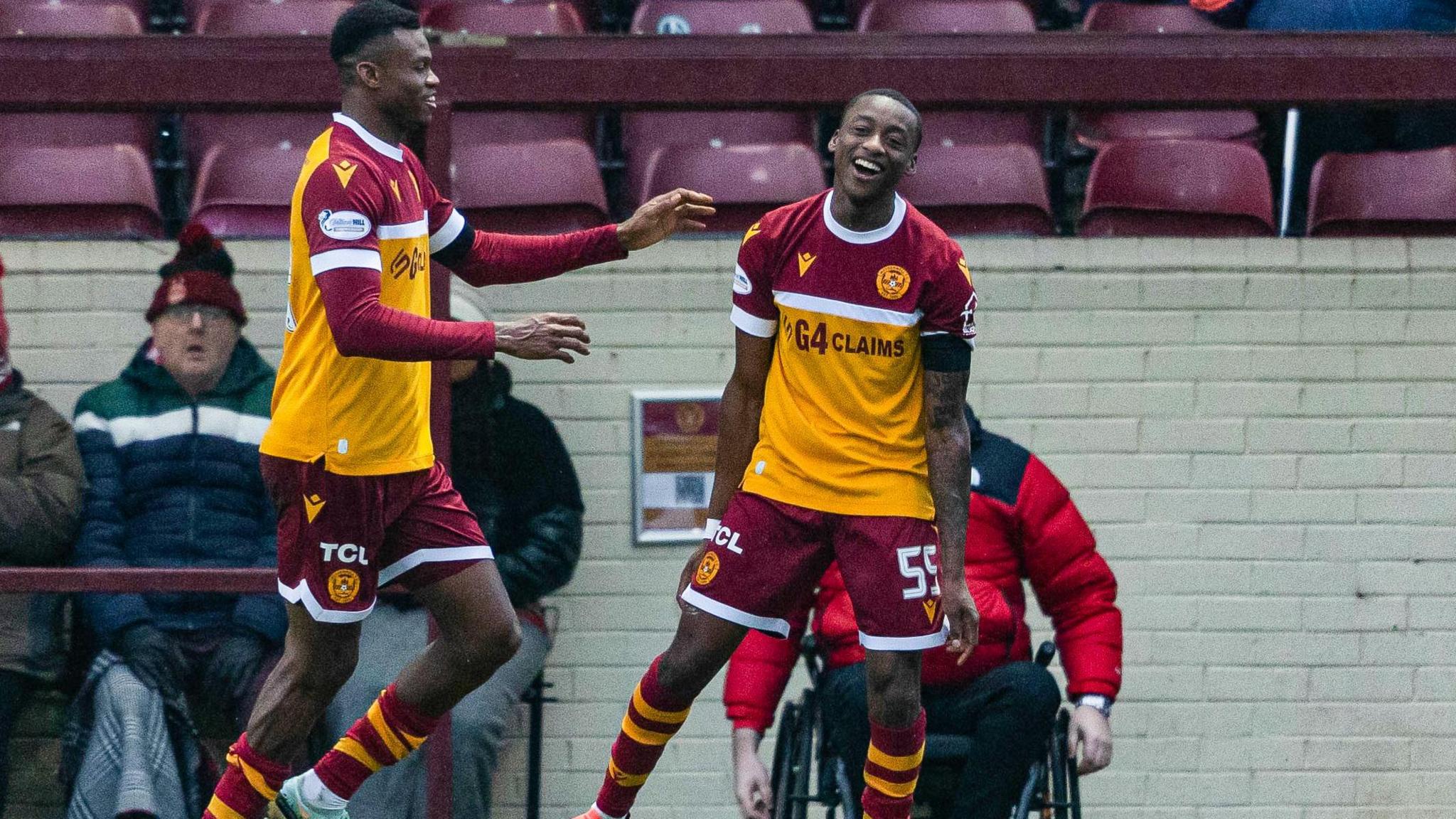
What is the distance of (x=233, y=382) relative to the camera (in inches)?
214

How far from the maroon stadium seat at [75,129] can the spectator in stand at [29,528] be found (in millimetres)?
1437

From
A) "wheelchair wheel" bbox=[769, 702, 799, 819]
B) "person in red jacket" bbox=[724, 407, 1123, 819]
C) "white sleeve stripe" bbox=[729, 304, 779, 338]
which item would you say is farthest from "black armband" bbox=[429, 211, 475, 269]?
"wheelchair wheel" bbox=[769, 702, 799, 819]

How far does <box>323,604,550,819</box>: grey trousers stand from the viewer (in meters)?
5.10

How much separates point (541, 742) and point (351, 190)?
95.3 inches

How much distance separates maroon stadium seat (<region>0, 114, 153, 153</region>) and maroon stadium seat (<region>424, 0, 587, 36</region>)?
3.43ft

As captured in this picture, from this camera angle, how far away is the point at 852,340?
4.14 metres

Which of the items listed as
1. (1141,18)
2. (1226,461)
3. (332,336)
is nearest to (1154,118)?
(1141,18)

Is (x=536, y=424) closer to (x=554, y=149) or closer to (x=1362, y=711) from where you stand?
(x=554, y=149)

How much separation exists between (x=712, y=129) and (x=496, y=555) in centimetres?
202

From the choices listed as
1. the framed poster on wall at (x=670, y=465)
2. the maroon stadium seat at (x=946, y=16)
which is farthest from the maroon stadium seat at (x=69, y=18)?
the maroon stadium seat at (x=946, y=16)

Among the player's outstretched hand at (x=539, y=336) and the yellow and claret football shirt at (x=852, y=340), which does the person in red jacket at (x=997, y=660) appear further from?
the player's outstretched hand at (x=539, y=336)

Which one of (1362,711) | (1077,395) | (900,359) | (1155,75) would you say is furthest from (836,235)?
(1362,711)

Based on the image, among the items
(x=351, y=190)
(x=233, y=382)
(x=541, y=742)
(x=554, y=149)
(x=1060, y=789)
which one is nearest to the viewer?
(x=351, y=190)

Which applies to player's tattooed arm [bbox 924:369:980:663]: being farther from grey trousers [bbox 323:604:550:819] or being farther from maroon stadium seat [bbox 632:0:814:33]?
maroon stadium seat [bbox 632:0:814:33]
